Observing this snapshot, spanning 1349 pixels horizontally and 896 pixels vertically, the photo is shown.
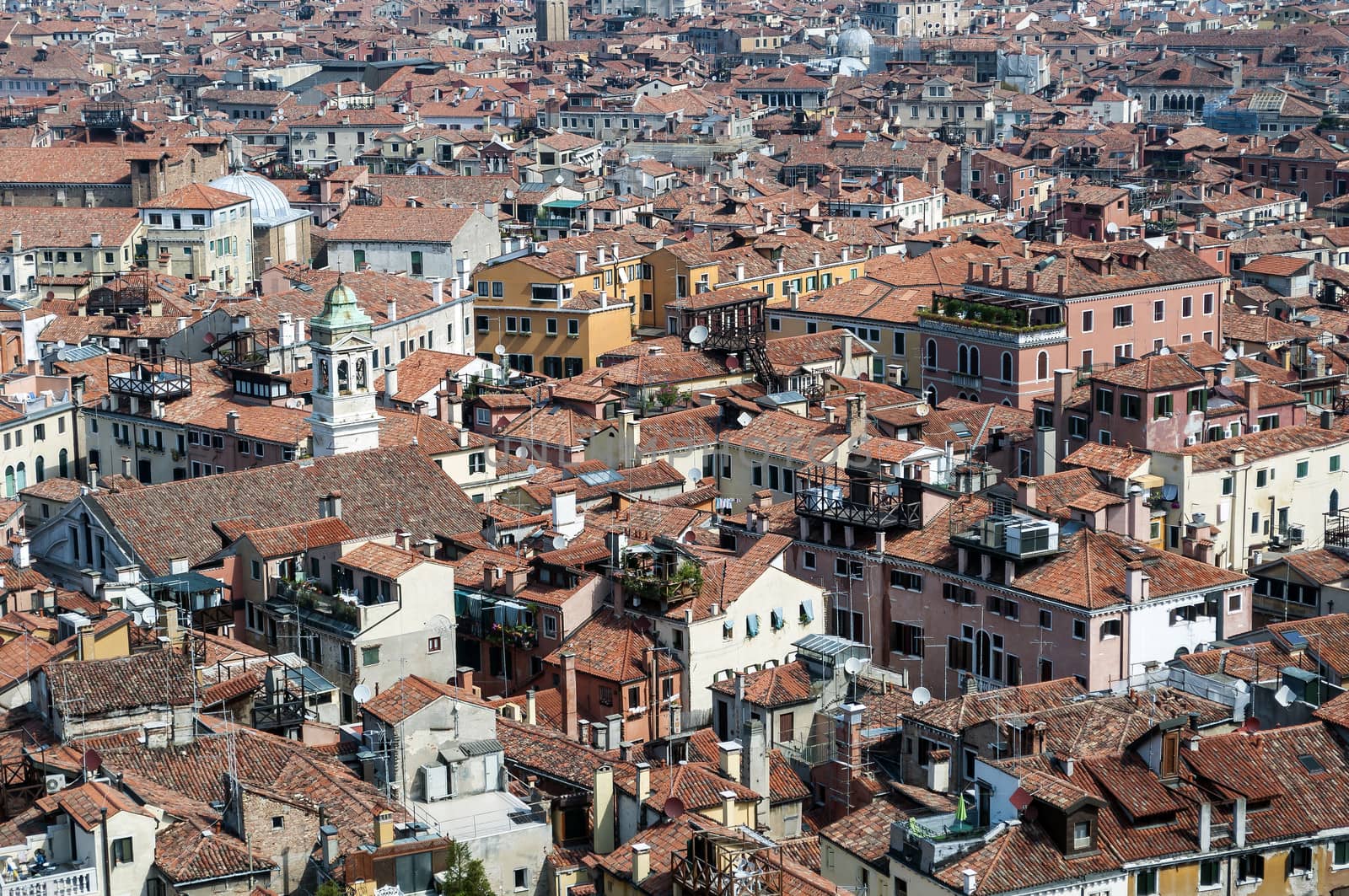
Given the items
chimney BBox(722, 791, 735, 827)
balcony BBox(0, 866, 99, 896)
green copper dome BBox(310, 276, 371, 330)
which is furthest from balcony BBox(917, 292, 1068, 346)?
balcony BBox(0, 866, 99, 896)

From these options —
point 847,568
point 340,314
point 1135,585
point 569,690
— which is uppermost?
point 340,314

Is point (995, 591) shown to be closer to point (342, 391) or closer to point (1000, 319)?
point (342, 391)

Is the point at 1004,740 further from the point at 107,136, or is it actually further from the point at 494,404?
the point at 107,136

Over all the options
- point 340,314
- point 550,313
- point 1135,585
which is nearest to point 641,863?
point 1135,585

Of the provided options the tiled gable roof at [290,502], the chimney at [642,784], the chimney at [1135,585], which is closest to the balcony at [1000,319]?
the tiled gable roof at [290,502]

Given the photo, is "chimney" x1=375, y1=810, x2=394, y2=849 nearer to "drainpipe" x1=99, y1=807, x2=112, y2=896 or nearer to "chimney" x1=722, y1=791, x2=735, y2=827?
"drainpipe" x1=99, y1=807, x2=112, y2=896

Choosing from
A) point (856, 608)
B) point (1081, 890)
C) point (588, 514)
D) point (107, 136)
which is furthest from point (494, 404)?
point (107, 136)
